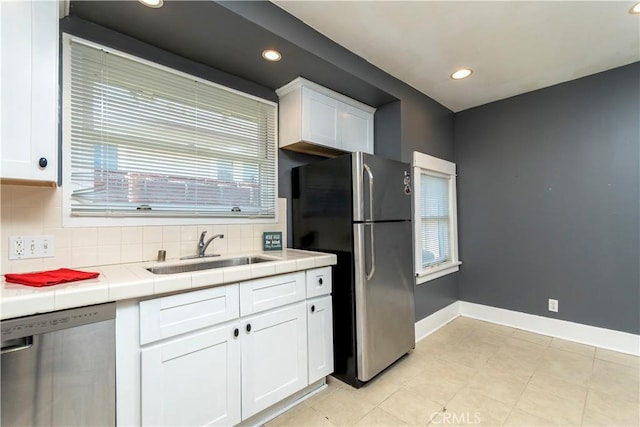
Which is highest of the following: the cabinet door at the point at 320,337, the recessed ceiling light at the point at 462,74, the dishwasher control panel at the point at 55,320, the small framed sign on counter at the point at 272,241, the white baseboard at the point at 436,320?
the recessed ceiling light at the point at 462,74

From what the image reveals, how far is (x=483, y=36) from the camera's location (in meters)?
2.10

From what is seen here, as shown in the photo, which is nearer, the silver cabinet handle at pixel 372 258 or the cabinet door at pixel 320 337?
the cabinet door at pixel 320 337

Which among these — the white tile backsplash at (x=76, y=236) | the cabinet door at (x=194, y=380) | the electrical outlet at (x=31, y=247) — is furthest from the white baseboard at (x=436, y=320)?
the electrical outlet at (x=31, y=247)

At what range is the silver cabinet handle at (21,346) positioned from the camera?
97 centimetres

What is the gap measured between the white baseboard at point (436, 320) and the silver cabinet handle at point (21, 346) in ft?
9.02

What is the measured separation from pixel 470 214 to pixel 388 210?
175cm

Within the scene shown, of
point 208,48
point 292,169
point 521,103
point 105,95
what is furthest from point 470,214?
point 105,95

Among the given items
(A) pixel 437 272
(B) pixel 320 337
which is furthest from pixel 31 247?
(A) pixel 437 272

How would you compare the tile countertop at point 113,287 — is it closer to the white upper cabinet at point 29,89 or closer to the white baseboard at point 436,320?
the white upper cabinet at point 29,89

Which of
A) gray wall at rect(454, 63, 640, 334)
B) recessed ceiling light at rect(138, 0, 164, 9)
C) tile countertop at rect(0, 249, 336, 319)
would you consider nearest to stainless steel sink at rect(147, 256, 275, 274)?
tile countertop at rect(0, 249, 336, 319)

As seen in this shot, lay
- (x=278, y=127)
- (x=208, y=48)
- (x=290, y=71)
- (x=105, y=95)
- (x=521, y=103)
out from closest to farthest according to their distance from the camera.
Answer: (x=105, y=95), (x=208, y=48), (x=290, y=71), (x=278, y=127), (x=521, y=103)

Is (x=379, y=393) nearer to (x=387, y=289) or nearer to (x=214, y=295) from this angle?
(x=387, y=289)

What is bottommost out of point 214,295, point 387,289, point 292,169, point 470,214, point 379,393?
point 379,393

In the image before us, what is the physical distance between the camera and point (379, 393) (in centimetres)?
199
